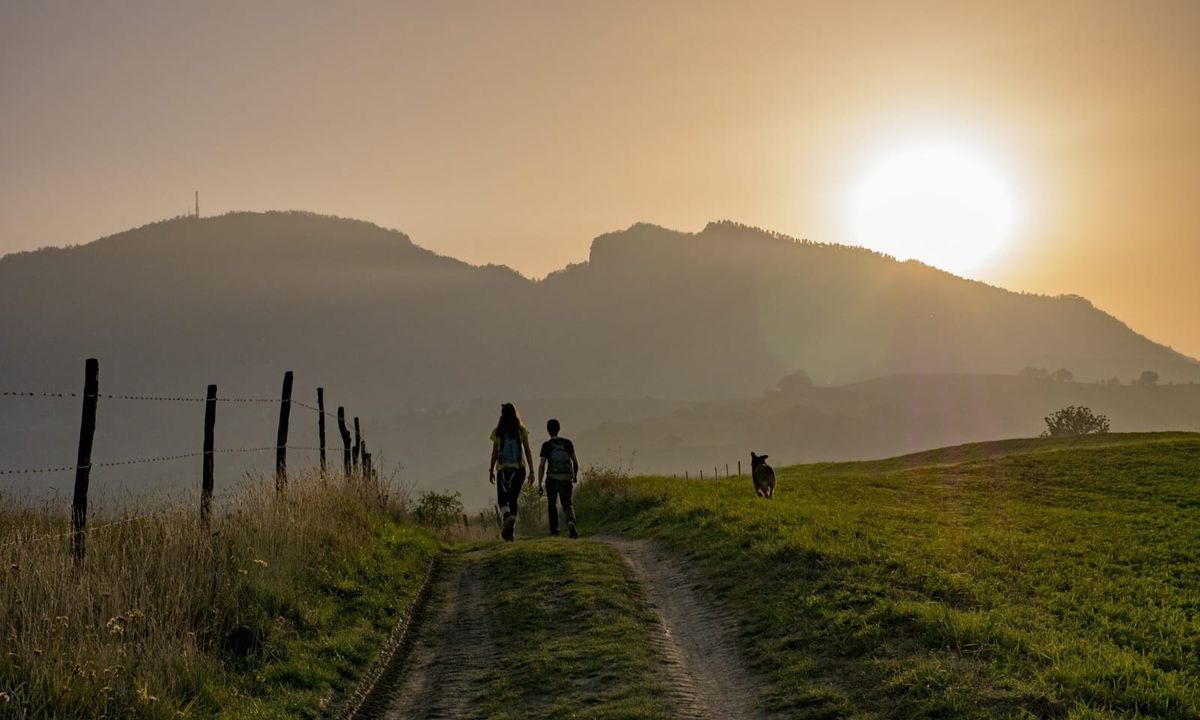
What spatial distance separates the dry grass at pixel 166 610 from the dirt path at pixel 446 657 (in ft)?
2.76

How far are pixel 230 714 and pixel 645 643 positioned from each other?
5322mm

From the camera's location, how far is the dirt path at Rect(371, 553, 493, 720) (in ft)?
36.9

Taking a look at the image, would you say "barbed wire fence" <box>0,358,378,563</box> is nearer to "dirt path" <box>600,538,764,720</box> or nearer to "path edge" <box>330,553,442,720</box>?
"path edge" <box>330,553,442,720</box>

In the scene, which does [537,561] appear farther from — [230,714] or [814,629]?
[230,714]

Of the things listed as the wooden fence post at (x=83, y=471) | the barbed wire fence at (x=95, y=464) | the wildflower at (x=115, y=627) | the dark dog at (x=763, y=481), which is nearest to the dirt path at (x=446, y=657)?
the wildflower at (x=115, y=627)

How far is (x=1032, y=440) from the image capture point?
55.6 meters

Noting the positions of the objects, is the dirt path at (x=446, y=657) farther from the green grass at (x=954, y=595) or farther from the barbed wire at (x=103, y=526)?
the barbed wire at (x=103, y=526)

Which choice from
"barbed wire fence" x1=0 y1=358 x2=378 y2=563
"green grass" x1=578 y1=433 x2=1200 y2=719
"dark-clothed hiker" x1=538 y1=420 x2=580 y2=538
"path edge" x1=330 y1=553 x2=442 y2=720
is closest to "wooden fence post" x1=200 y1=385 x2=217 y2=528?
"barbed wire fence" x1=0 y1=358 x2=378 y2=563

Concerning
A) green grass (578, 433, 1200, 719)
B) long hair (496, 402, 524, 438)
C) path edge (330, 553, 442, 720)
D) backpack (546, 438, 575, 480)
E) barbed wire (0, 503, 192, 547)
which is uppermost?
long hair (496, 402, 524, 438)

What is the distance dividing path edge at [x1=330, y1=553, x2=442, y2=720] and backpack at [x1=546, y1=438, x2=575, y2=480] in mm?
6534

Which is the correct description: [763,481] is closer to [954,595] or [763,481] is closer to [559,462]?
[559,462]

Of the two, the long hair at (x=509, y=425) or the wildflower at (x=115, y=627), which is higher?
the long hair at (x=509, y=425)

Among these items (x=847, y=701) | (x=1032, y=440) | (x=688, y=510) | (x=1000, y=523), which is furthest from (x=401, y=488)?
Answer: (x=1032, y=440)

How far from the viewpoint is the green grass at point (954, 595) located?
1017cm
